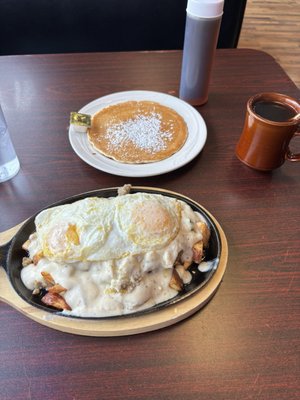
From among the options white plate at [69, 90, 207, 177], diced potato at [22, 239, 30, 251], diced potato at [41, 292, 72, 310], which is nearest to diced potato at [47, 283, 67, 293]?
diced potato at [41, 292, 72, 310]

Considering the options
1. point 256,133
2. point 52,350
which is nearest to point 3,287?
point 52,350

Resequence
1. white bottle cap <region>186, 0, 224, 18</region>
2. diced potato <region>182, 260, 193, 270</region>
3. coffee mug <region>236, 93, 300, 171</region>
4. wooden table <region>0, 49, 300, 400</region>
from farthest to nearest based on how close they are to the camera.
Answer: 1. white bottle cap <region>186, 0, 224, 18</region>
2. coffee mug <region>236, 93, 300, 171</region>
3. diced potato <region>182, 260, 193, 270</region>
4. wooden table <region>0, 49, 300, 400</region>

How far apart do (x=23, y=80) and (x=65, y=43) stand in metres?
0.77

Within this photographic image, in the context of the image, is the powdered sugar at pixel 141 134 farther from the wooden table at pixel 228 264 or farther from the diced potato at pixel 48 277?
the diced potato at pixel 48 277

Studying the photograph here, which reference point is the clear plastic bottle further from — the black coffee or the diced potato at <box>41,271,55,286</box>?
the diced potato at <box>41,271,55,286</box>

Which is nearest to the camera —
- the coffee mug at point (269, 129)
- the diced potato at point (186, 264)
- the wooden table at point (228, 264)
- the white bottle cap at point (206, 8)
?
the wooden table at point (228, 264)

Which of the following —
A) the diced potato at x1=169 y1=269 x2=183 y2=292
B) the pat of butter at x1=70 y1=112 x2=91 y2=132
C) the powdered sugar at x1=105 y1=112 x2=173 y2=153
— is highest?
the pat of butter at x1=70 y1=112 x2=91 y2=132

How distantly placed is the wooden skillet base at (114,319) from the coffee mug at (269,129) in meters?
0.40

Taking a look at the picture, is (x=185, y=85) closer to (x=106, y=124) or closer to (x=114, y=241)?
(x=106, y=124)

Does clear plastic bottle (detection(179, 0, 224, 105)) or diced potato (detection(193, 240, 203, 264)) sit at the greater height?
clear plastic bottle (detection(179, 0, 224, 105))

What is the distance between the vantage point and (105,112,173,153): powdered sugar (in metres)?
0.93

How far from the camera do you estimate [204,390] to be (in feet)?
1.74

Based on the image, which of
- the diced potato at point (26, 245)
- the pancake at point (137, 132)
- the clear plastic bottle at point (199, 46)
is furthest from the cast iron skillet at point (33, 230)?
the clear plastic bottle at point (199, 46)

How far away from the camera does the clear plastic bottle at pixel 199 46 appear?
93 centimetres
